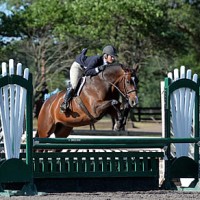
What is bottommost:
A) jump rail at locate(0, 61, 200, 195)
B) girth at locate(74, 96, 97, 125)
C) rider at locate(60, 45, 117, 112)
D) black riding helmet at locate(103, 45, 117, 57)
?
Result: jump rail at locate(0, 61, 200, 195)

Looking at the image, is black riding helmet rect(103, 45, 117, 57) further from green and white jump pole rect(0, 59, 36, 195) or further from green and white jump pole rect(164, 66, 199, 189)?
green and white jump pole rect(0, 59, 36, 195)

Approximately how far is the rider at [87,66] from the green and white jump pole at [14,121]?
295 cm

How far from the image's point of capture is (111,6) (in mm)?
26062

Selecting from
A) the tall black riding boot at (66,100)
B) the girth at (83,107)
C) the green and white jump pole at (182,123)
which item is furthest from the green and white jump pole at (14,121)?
the tall black riding boot at (66,100)

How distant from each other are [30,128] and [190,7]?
1049 inches

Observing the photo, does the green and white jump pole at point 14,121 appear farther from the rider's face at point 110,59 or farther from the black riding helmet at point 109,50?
the rider's face at point 110,59

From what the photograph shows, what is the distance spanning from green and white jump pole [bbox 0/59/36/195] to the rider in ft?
9.69

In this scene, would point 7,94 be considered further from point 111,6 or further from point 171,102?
point 111,6

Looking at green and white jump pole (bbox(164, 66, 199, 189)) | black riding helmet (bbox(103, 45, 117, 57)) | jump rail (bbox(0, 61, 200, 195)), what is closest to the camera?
jump rail (bbox(0, 61, 200, 195))

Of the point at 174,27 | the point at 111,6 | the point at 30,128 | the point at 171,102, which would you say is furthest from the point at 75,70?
the point at 174,27

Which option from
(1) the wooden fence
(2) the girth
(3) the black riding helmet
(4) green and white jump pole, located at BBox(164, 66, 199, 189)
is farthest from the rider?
(1) the wooden fence

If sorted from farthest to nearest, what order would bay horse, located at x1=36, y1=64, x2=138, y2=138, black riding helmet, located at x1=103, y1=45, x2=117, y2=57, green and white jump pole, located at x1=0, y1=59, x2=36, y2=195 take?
black riding helmet, located at x1=103, y1=45, x2=117, y2=57 < bay horse, located at x1=36, y1=64, x2=138, y2=138 < green and white jump pole, located at x1=0, y1=59, x2=36, y2=195

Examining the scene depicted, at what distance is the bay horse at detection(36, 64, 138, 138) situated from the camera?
10523 millimetres

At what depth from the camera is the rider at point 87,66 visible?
10883 millimetres
